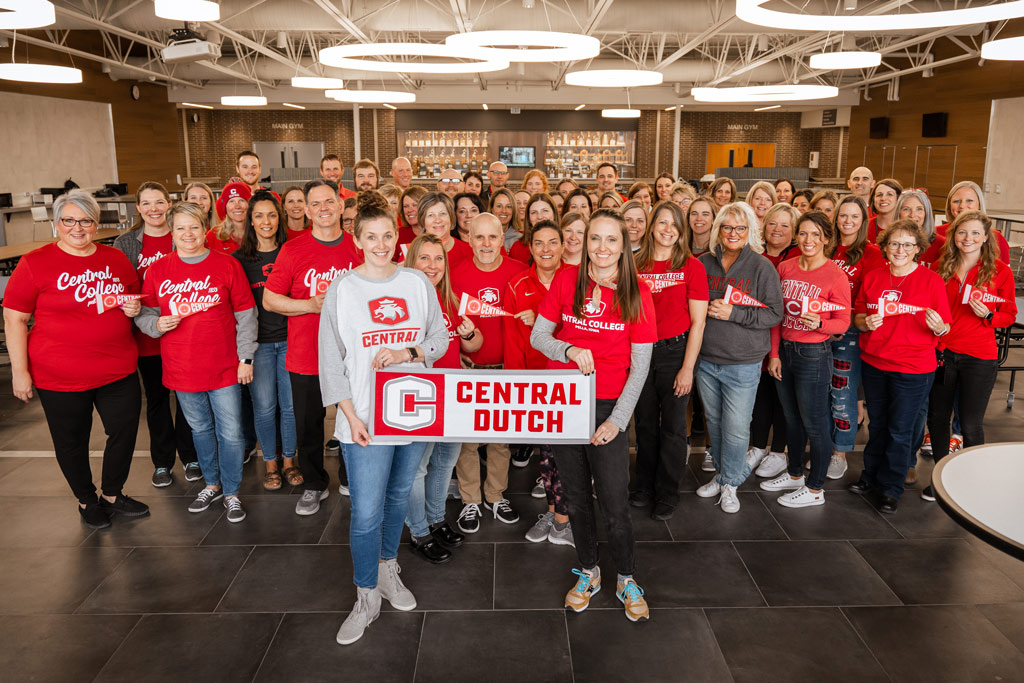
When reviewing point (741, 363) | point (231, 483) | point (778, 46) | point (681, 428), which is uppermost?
point (778, 46)

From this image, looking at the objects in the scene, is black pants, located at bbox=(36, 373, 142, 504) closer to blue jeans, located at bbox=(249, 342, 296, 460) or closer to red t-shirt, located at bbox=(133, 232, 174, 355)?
red t-shirt, located at bbox=(133, 232, 174, 355)

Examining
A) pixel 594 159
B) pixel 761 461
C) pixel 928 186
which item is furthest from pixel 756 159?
pixel 761 461

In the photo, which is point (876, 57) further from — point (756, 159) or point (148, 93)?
point (148, 93)

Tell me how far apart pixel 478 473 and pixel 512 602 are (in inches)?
34.7

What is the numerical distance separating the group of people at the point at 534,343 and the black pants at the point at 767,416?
2cm

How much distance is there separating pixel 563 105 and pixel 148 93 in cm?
1191

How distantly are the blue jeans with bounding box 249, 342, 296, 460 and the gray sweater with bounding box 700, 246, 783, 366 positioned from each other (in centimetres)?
250

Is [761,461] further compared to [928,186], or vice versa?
[928,186]

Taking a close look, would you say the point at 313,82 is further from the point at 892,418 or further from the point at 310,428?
the point at 892,418

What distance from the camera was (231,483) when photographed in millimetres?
4105

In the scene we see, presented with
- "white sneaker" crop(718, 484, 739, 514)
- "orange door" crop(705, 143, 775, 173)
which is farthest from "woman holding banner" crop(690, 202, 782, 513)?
"orange door" crop(705, 143, 775, 173)

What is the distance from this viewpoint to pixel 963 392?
4199mm

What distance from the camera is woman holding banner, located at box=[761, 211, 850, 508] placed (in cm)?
388

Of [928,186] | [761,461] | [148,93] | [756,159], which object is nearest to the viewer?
[761,461]
